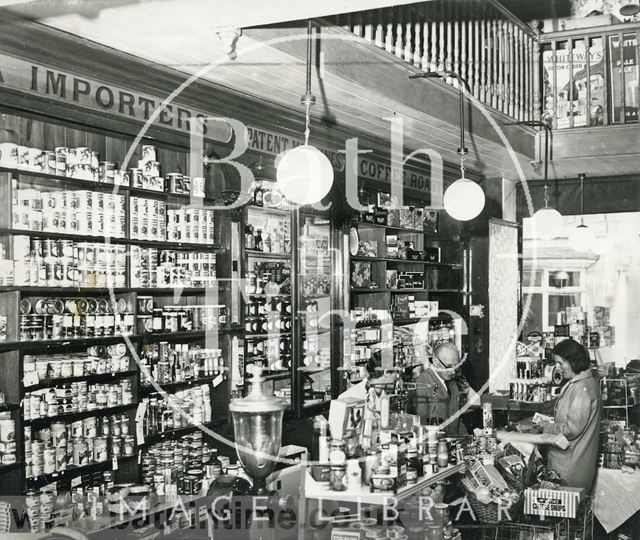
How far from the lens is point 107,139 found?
488 cm

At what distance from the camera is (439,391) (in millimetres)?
6164

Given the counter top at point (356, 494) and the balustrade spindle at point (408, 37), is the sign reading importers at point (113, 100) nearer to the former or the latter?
the balustrade spindle at point (408, 37)

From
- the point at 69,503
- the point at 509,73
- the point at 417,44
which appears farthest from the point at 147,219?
the point at 509,73

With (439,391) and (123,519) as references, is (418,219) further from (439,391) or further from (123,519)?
(123,519)

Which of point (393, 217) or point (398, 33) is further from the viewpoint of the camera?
point (393, 217)

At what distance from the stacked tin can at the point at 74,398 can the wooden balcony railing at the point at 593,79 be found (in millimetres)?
5528

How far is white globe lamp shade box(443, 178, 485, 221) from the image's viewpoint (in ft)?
17.7

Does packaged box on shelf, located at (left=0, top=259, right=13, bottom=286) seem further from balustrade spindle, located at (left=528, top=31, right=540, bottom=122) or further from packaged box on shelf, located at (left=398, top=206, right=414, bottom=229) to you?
balustrade spindle, located at (left=528, top=31, right=540, bottom=122)

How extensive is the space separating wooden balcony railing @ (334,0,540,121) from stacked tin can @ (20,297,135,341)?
2391 mm

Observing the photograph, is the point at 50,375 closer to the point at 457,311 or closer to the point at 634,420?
the point at 457,311

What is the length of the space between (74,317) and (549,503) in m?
2.99

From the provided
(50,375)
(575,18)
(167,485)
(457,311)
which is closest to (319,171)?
(50,375)

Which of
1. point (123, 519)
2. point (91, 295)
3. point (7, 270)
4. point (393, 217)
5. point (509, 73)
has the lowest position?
point (123, 519)

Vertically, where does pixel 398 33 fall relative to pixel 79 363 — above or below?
above
